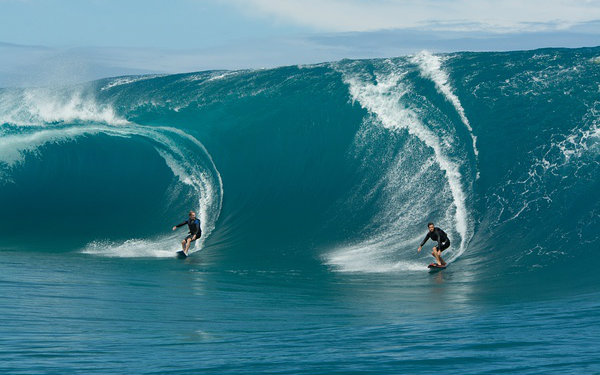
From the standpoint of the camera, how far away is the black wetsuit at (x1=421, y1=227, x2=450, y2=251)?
489 inches

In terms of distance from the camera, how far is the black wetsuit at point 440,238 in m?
12.4

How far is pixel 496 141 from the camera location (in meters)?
15.7

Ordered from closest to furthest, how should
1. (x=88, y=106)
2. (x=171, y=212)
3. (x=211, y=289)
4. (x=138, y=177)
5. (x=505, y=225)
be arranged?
(x=211, y=289) < (x=505, y=225) < (x=171, y=212) < (x=138, y=177) < (x=88, y=106)

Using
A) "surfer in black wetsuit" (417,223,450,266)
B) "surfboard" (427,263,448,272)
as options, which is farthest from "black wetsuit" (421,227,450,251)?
"surfboard" (427,263,448,272)

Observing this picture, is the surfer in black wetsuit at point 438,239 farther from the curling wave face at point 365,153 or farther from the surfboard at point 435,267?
the curling wave face at point 365,153

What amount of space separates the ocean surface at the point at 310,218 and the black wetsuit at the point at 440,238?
0.34m

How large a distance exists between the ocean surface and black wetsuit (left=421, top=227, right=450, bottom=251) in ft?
1.13

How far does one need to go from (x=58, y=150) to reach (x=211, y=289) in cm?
1114

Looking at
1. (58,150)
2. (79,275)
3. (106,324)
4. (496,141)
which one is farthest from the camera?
(58,150)

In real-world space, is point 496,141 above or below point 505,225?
above

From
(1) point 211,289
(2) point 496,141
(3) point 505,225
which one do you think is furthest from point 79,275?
(2) point 496,141

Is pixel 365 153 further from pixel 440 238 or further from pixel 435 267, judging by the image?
pixel 435 267

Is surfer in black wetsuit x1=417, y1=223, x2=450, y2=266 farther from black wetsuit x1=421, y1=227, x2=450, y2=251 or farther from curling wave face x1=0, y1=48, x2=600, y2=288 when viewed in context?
curling wave face x1=0, y1=48, x2=600, y2=288

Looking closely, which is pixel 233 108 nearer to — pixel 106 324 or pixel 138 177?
pixel 138 177
